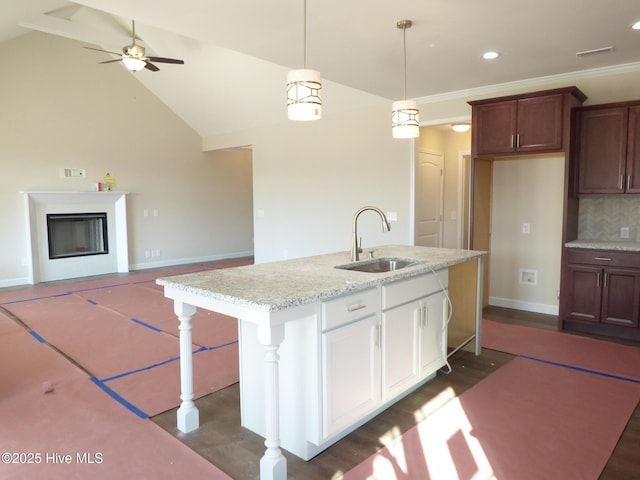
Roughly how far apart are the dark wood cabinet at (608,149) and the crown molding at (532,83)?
0.44 m

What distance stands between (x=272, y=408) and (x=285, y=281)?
659mm

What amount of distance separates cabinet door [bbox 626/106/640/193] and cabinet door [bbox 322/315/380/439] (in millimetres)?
3180

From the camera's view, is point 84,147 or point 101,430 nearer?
point 101,430

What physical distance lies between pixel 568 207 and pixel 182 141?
7269mm

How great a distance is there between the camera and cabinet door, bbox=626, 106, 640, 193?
392cm

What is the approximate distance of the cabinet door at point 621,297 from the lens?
12.8 ft

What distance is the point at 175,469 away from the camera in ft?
6.90

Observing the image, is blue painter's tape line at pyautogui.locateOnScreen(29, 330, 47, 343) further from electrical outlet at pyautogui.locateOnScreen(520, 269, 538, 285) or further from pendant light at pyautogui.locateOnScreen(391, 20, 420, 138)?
electrical outlet at pyautogui.locateOnScreen(520, 269, 538, 285)

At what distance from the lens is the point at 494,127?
14.7 feet

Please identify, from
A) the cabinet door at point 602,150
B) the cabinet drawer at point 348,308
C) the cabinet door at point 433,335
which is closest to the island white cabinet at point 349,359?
the cabinet drawer at point 348,308

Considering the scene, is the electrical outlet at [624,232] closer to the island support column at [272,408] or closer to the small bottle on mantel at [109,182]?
the island support column at [272,408]

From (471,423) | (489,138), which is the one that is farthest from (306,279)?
(489,138)

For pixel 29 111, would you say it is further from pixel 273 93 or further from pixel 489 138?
pixel 489 138

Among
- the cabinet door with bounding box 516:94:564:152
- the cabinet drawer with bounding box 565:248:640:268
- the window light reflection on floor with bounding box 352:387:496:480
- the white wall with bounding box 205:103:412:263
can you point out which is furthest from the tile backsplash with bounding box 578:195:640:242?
the window light reflection on floor with bounding box 352:387:496:480
